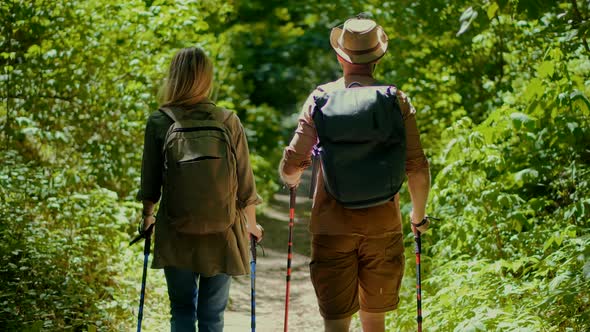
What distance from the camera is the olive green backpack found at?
4070 millimetres

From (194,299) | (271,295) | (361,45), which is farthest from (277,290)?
(361,45)

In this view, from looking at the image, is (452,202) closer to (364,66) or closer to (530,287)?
(530,287)

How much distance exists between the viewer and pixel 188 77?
4.20 metres

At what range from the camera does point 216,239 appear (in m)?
4.19

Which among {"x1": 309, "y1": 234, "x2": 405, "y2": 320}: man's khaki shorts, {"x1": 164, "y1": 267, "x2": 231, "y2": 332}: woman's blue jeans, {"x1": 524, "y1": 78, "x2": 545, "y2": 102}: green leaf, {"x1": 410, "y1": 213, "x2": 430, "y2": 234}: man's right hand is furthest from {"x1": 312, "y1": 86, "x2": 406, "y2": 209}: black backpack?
{"x1": 524, "y1": 78, "x2": 545, "y2": 102}: green leaf

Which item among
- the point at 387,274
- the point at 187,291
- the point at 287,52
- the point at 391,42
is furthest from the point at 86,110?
the point at 287,52

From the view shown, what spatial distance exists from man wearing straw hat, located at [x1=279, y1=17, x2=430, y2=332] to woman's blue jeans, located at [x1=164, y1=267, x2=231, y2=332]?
1.86 feet

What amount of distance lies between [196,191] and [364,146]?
88cm

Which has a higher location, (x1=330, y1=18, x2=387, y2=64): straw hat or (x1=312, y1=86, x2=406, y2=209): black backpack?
(x1=330, y1=18, x2=387, y2=64): straw hat

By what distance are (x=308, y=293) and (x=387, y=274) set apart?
4.40 metres

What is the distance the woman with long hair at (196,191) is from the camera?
409 cm

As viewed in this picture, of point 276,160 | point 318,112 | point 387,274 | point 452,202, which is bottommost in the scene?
point 276,160

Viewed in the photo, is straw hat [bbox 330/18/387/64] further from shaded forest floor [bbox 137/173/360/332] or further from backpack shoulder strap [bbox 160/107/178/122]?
shaded forest floor [bbox 137/173/360/332]

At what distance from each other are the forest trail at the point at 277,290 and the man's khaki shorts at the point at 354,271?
1162 mm
